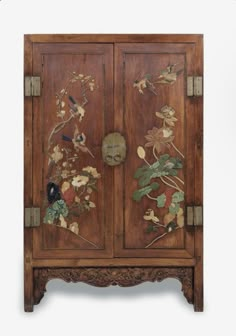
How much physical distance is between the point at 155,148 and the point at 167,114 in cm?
20

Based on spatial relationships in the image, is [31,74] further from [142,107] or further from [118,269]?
[118,269]

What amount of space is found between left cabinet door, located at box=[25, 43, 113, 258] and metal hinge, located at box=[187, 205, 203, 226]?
1.48 feet

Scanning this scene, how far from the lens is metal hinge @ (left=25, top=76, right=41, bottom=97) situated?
2912 millimetres

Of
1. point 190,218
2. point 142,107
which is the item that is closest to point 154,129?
point 142,107

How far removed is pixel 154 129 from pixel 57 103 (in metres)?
0.57

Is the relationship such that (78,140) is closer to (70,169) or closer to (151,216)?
Result: (70,169)

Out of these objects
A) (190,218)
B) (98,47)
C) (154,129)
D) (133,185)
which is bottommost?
(190,218)

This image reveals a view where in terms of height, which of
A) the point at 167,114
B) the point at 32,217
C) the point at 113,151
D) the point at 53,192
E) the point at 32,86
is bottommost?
the point at 32,217

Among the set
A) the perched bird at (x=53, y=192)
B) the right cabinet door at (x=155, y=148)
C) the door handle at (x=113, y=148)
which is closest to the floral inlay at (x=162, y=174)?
the right cabinet door at (x=155, y=148)

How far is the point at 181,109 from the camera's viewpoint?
294cm

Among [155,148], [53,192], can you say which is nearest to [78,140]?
[53,192]

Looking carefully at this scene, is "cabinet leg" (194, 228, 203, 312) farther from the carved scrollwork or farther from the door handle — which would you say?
the door handle

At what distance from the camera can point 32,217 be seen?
2.94 m

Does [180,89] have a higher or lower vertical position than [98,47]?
lower
